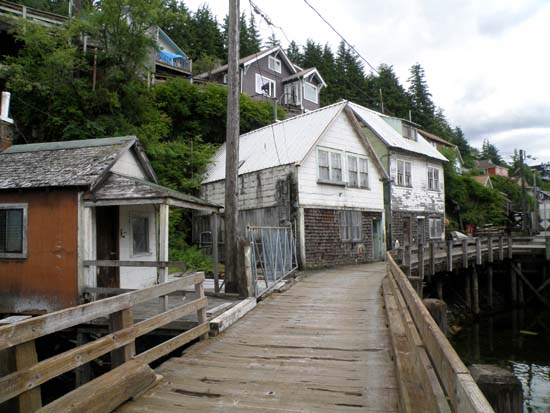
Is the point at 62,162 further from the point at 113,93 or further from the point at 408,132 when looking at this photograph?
the point at 408,132

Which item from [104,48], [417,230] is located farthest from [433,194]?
[104,48]

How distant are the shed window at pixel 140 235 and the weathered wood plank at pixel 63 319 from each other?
6797 mm

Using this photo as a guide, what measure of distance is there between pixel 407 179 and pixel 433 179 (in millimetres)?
3810

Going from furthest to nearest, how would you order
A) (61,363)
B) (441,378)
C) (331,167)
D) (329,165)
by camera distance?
(331,167) < (329,165) < (61,363) < (441,378)

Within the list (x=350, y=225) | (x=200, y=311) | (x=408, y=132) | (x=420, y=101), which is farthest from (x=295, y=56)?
(x=200, y=311)

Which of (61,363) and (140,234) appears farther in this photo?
(140,234)

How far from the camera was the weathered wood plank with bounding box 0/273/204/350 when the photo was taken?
9.59 feet

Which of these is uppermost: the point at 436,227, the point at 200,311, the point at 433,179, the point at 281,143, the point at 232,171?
the point at 281,143

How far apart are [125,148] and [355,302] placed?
711 centimetres

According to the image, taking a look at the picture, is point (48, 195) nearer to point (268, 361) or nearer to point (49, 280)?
point (49, 280)

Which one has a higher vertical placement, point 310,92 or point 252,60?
point 252,60

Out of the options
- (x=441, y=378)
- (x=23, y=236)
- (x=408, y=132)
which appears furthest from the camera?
(x=408, y=132)

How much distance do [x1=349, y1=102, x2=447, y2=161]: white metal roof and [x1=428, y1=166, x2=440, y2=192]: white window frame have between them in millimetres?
859

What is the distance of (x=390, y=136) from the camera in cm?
2522
